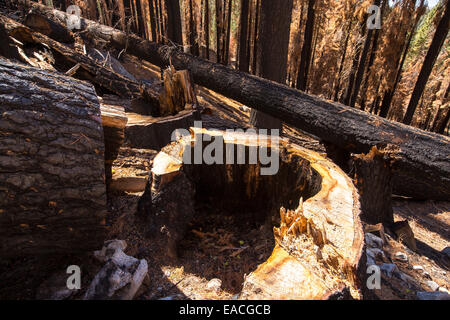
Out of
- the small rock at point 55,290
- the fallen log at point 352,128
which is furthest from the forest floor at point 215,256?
the fallen log at point 352,128

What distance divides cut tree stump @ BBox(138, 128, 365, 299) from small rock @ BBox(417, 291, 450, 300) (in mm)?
1142

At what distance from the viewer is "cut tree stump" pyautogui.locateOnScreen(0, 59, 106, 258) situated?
146 centimetres

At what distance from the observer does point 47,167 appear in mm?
1521

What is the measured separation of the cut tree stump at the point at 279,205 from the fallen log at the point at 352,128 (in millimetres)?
1177

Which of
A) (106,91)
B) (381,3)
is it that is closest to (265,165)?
(106,91)

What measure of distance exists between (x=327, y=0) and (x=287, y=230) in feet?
24.9

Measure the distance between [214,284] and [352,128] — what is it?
252cm

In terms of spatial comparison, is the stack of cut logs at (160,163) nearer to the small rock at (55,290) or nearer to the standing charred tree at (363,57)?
the small rock at (55,290)

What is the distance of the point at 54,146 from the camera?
1.55 m

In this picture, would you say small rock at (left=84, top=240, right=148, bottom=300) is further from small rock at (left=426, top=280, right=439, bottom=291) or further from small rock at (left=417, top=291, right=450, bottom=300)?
small rock at (left=426, top=280, right=439, bottom=291)

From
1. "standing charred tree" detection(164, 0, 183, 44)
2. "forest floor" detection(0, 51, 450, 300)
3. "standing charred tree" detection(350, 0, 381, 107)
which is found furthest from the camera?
"standing charred tree" detection(164, 0, 183, 44)

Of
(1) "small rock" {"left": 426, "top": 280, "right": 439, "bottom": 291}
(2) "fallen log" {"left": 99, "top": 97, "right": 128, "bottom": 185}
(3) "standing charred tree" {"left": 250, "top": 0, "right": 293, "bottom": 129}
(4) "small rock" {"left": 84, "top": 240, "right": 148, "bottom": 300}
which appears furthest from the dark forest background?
(4) "small rock" {"left": 84, "top": 240, "right": 148, "bottom": 300}

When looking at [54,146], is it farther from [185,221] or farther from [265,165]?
[265,165]

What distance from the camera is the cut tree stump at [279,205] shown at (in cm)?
124
